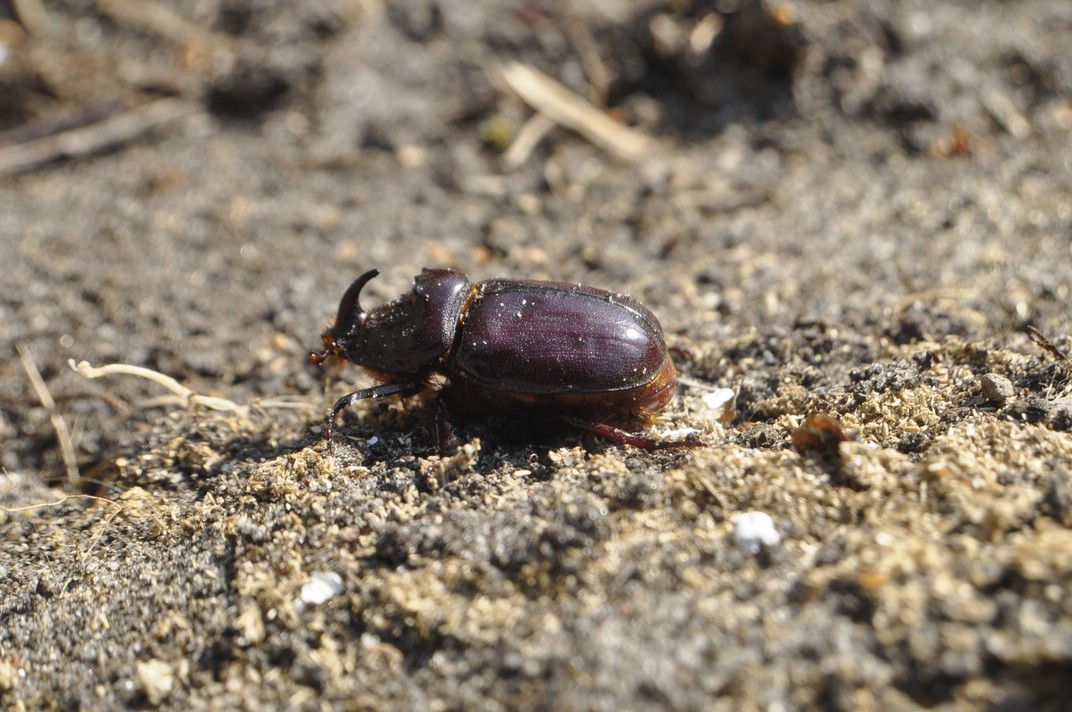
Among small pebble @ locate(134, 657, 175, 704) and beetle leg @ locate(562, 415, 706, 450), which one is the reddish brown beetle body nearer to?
beetle leg @ locate(562, 415, 706, 450)

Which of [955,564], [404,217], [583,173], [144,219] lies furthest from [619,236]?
[955,564]

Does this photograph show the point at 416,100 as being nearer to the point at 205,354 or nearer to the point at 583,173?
the point at 583,173

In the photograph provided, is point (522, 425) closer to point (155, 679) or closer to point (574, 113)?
point (155, 679)

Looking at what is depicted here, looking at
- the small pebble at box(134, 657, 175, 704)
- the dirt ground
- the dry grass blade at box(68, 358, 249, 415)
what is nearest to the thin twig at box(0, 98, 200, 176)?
the dirt ground

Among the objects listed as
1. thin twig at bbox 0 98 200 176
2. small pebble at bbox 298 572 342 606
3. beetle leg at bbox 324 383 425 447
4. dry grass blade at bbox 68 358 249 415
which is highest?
beetle leg at bbox 324 383 425 447

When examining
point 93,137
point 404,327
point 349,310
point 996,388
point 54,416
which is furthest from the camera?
point 93,137

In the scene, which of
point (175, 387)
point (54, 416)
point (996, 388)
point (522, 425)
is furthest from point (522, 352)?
point (54, 416)
